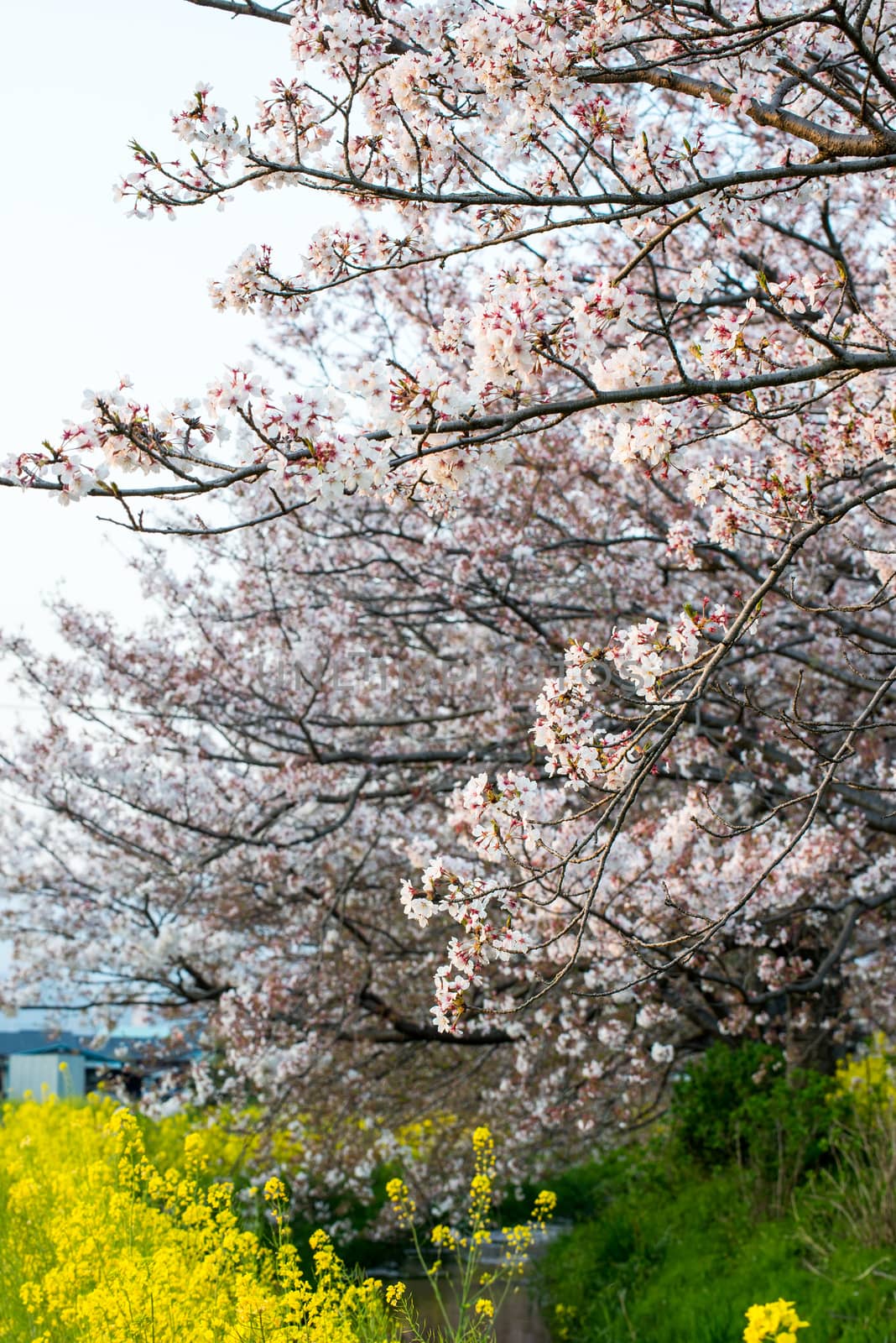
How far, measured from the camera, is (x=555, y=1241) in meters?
10.1

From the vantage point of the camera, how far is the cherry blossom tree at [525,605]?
2736mm

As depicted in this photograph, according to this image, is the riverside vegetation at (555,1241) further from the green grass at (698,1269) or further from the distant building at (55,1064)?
the distant building at (55,1064)

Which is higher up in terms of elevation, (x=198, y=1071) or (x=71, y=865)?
(x=71, y=865)

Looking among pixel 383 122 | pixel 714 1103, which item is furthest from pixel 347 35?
pixel 714 1103

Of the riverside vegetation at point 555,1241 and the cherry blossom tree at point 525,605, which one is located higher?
the cherry blossom tree at point 525,605

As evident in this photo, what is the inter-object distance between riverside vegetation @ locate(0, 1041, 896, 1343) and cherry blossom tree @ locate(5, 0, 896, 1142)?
0.69 m

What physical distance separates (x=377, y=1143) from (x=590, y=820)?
3116 millimetres

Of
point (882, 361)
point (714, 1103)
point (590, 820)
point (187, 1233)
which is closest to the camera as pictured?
point (882, 361)

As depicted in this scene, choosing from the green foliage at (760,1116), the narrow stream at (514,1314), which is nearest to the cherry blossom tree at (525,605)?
the green foliage at (760,1116)

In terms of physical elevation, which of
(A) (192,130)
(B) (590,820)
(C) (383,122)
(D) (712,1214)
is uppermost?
(C) (383,122)

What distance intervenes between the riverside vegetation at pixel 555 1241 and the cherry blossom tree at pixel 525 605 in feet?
2.25

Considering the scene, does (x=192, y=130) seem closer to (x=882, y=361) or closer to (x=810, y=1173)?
(x=882, y=361)

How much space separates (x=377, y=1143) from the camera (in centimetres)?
802

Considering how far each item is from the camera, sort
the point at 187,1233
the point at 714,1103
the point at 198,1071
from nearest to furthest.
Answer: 1. the point at 187,1233
2. the point at 714,1103
3. the point at 198,1071
